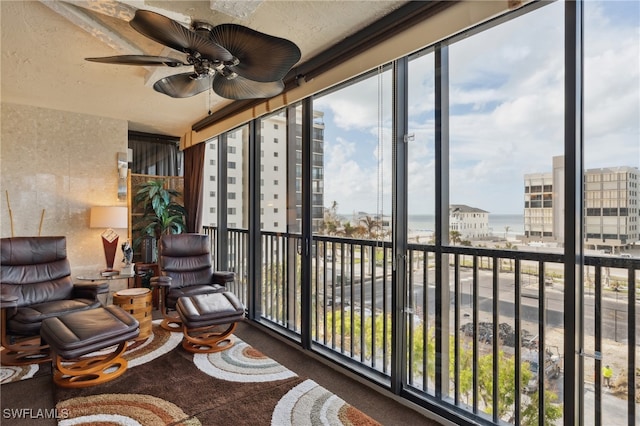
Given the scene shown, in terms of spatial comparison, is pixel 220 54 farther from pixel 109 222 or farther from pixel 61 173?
pixel 61 173

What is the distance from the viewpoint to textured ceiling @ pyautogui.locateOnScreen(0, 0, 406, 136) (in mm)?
2182

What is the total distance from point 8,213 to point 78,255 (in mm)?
896

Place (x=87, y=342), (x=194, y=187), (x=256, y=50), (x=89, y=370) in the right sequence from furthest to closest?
(x=194, y=187), (x=89, y=370), (x=87, y=342), (x=256, y=50)

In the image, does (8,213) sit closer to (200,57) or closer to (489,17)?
(200,57)

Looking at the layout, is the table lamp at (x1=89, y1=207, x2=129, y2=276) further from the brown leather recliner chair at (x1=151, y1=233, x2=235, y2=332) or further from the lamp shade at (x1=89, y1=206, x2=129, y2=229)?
the brown leather recliner chair at (x1=151, y1=233, x2=235, y2=332)

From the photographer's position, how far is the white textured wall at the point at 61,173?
424cm

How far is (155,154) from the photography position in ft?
18.6

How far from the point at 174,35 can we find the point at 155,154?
14.5 ft

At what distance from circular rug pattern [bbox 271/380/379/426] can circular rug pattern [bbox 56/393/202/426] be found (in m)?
0.51

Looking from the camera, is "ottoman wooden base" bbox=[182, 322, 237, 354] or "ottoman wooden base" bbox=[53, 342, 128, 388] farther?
"ottoman wooden base" bbox=[182, 322, 237, 354]

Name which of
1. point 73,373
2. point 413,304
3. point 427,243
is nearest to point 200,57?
point 427,243

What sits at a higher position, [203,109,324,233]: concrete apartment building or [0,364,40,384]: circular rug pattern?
[203,109,324,233]: concrete apartment building

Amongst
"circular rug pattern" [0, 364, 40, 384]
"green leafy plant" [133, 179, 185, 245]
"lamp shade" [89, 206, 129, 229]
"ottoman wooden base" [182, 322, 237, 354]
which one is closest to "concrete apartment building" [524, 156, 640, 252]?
"ottoman wooden base" [182, 322, 237, 354]

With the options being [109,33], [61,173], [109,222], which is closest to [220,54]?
[109,33]
